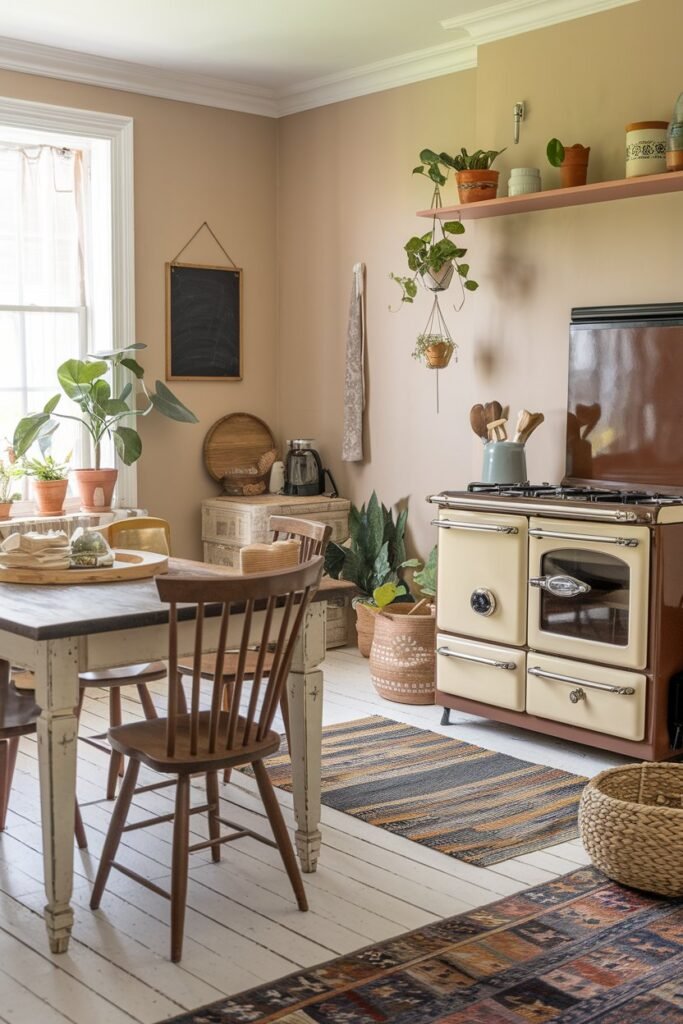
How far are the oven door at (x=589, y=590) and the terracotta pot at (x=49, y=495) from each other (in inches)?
88.4

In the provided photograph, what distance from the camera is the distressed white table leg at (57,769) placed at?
2625 millimetres

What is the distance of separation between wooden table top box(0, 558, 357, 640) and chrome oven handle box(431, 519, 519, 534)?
1071 millimetres

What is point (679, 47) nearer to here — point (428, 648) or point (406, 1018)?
point (428, 648)

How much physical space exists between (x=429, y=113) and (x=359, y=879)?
11.8 feet

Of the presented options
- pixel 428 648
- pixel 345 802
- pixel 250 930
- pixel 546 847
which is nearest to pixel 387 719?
pixel 428 648

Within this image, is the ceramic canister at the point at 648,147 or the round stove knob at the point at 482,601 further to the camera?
the round stove knob at the point at 482,601

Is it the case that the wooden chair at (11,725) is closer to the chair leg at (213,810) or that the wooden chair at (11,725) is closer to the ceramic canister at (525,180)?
the chair leg at (213,810)

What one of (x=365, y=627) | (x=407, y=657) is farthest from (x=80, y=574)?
(x=365, y=627)

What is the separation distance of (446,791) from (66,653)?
5.32ft

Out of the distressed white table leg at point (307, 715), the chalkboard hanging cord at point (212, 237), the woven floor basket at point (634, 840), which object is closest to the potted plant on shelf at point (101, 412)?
the chalkboard hanging cord at point (212, 237)

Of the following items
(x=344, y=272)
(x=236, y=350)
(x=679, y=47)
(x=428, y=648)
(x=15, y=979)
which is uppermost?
(x=679, y=47)

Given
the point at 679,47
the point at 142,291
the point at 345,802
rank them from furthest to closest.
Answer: the point at 142,291 < the point at 679,47 < the point at 345,802

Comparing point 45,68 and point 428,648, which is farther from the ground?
point 45,68

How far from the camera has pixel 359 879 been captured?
10.3 ft
